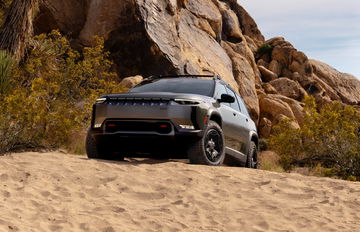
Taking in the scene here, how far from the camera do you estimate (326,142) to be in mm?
12523

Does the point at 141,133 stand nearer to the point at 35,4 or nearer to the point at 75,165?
the point at 75,165

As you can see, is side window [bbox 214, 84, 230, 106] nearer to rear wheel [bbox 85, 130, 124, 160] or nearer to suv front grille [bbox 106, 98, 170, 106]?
suv front grille [bbox 106, 98, 170, 106]

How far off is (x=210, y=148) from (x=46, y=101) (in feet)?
17.8

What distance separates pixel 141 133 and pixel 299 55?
35990mm

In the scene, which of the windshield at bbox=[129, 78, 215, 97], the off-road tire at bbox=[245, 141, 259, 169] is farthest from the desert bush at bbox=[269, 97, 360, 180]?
the windshield at bbox=[129, 78, 215, 97]

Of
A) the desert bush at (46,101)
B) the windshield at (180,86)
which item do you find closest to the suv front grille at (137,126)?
the windshield at (180,86)

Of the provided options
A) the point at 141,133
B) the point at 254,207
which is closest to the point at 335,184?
the point at 254,207

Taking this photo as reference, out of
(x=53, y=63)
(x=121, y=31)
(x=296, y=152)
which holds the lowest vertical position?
(x=296, y=152)

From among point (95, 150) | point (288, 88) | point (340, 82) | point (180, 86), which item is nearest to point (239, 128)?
point (180, 86)

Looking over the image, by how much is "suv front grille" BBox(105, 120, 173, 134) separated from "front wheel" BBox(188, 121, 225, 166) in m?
0.56

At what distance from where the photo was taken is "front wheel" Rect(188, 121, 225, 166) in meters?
8.70

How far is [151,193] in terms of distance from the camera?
7.15 m

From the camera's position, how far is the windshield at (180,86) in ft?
31.7

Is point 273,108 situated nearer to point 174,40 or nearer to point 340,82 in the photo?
point 174,40
